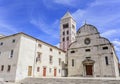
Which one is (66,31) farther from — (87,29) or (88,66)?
(88,66)

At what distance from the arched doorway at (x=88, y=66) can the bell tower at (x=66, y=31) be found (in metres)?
29.7

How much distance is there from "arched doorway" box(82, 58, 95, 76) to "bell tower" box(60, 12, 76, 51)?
97.6 feet

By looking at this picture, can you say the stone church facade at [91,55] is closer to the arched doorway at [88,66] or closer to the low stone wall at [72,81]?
the arched doorway at [88,66]

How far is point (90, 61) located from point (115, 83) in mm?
10990

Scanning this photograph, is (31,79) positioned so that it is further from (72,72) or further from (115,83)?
(115,83)

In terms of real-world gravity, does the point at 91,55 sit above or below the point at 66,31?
below

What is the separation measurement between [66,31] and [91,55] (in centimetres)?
3527

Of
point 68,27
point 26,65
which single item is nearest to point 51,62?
point 26,65

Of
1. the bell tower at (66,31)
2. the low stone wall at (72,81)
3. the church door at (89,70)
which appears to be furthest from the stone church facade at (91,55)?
the bell tower at (66,31)

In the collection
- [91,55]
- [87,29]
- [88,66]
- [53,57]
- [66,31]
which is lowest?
[88,66]

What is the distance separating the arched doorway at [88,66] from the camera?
2324 cm

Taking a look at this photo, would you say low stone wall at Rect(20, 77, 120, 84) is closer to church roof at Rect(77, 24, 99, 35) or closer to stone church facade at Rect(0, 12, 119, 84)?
stone church facade at Rect(0, 12, 119, 84)

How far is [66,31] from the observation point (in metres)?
58.0

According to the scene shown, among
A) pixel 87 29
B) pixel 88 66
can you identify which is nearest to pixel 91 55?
pixel 88 66
